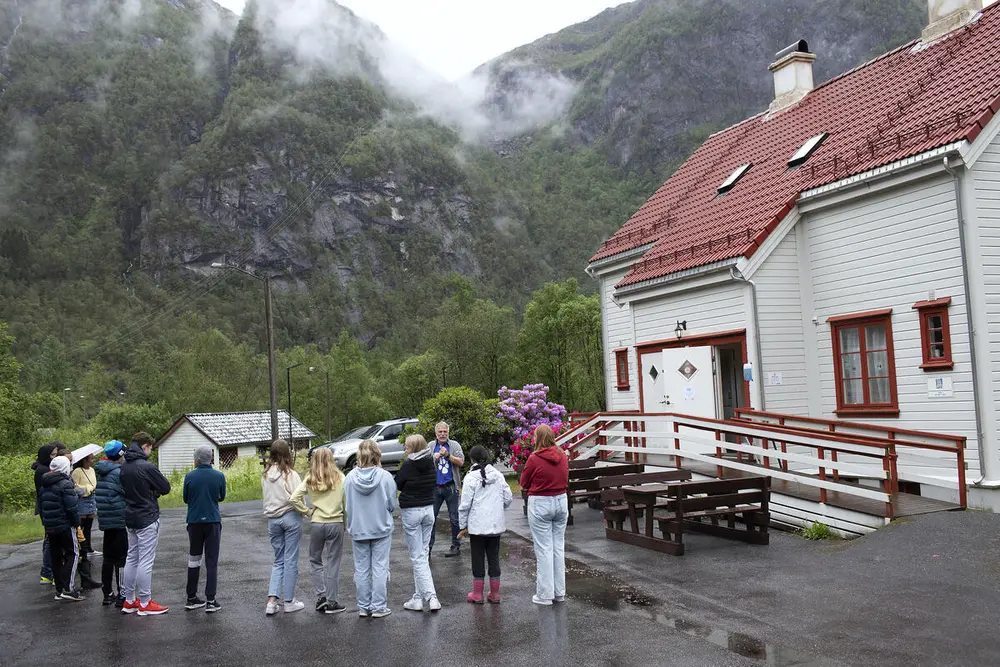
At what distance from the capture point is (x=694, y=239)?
19.3m

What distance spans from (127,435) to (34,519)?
41.8m

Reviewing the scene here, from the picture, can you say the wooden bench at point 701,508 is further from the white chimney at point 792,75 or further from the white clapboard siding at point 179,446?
the white clapboard siding at point 179,446

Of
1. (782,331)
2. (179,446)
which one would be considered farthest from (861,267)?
(179,446)

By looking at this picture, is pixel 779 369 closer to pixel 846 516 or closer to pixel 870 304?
pixel 870 304

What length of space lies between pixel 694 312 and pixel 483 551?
9.65 metres

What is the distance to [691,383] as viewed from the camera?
1778 centimetres

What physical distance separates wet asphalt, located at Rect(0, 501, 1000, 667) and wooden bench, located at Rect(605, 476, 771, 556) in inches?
9.6

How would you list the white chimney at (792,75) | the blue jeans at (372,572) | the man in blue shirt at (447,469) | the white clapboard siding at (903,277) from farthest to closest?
the white chimney at (792,75) → the white clapboard siding at (903,277) → the man in blue shirt at (447,469) → the blue jeans at (372,572)

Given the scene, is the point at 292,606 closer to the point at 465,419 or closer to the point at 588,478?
the point at 588,478

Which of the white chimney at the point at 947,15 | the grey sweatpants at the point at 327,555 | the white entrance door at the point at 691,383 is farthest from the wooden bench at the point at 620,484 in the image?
the white chimney at the point at 947,15

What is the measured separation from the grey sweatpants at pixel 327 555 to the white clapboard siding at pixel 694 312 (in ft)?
32.0

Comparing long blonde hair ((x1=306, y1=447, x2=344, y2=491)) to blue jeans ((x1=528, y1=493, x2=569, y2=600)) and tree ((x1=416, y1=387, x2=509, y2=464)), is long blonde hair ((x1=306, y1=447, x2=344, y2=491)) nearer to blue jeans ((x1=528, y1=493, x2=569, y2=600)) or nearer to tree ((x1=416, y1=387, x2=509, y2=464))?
blue jeans ((x1=528, y1=493, x2=569, y2=600))

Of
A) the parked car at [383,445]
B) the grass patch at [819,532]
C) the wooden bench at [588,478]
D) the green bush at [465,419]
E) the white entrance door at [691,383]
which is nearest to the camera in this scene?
the grass patch at [819,532]

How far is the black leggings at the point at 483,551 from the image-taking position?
31.4 ft
